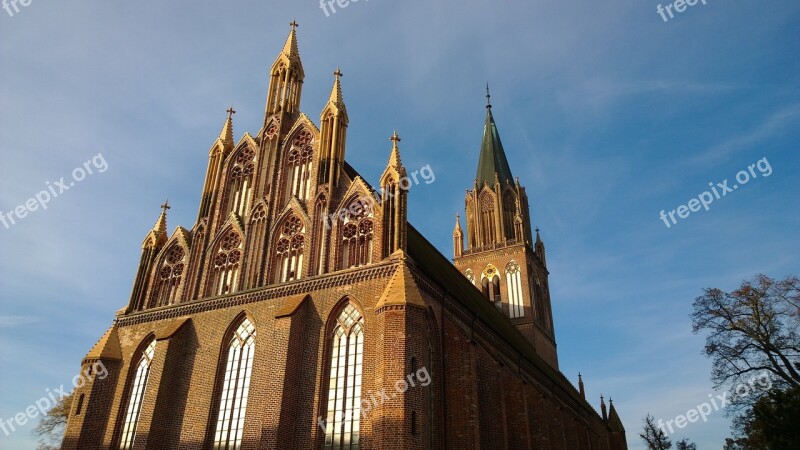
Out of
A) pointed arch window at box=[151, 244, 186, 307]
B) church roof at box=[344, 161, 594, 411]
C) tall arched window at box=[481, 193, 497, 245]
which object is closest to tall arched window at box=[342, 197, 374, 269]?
church roof at box=[344, 161, 594, 411]

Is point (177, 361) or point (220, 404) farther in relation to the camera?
point (177, 361)

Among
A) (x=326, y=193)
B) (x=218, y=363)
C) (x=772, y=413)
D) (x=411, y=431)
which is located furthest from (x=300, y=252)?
(x=772, y=413)

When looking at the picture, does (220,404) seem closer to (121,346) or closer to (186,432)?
(186,432)

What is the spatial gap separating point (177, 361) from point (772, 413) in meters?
21.1

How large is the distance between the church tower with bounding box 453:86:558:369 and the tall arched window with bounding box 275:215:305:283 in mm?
24422

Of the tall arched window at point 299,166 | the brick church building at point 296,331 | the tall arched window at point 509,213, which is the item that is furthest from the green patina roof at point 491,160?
the tall arched window at point 299,166

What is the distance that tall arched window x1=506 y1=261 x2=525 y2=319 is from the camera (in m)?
43.8

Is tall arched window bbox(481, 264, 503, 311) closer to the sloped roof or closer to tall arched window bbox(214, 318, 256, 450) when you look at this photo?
tall arched window bbox(214, 318, 256, 450)

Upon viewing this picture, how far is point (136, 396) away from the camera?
77.5ft

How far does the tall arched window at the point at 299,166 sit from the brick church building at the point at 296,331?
2.5 inches

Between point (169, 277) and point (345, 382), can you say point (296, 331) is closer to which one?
point (345, 382)

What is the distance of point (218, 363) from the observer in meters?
22.1

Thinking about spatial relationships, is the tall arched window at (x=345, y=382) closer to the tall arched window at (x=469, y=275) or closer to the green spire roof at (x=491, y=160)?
the tall arched window at (x=469, y=275)

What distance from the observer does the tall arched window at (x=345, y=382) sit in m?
18.5
